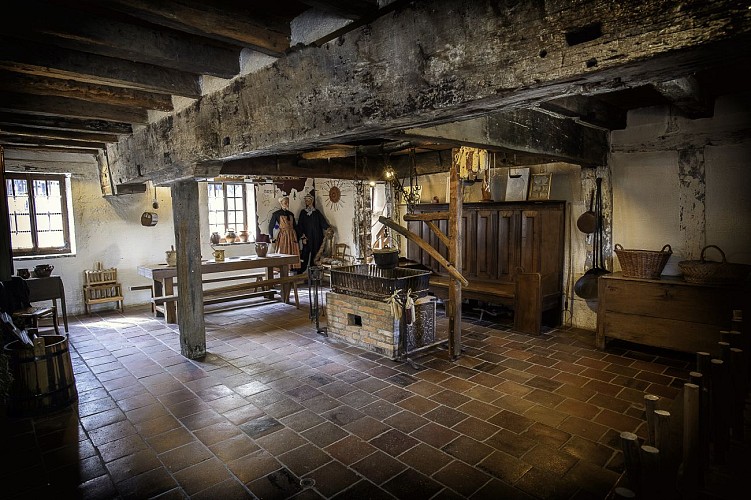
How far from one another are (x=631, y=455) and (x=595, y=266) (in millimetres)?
5097

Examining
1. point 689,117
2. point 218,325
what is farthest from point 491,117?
point 218,325

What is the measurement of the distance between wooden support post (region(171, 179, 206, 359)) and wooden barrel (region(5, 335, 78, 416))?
147 centimetres

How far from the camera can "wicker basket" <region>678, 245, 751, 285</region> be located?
461 cm

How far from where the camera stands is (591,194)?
620 centimetres

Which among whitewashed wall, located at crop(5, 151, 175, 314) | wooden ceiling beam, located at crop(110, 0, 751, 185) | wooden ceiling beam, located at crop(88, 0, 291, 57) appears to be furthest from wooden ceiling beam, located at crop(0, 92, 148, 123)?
whitewashed wall, located at crop(5, 151, 175, 314)

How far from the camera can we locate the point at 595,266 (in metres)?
6.23

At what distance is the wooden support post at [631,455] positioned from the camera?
165cm

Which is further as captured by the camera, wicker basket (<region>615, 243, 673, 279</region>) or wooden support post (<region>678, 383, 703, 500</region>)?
wicker basket (<region>615, 243, 673, 279</region>)

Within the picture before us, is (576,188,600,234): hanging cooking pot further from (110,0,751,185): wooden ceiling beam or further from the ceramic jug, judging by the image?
the ceramic jug

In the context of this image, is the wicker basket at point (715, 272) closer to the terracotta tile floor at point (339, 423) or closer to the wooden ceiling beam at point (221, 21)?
the terracotta tile floor at point (339, 423)

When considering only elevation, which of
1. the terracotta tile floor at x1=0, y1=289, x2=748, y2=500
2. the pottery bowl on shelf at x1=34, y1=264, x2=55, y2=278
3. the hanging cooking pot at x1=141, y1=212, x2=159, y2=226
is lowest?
the terracotta tile floor at x1=0, y1=289, x2=748, y2=500

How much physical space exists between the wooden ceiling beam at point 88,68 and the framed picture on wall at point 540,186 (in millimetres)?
5325

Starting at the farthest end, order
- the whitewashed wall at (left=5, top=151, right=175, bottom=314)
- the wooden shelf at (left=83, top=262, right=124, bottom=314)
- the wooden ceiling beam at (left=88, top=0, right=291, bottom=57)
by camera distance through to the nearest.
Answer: the wooden shelf at (left=83, top=262, right=124, bottom=314) → the whitewashed wall at (left=5, top=151, right=175, bottom=314) → the wooden ceiling beam at (left=88, top=0, right=291, bottom=57)

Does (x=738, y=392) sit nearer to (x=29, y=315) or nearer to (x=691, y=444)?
(x=691, y=444)
